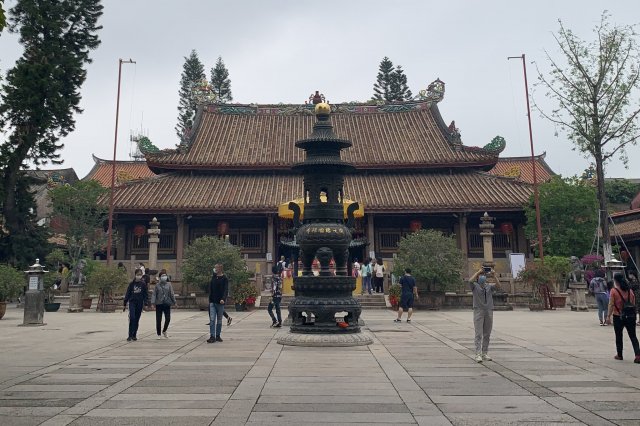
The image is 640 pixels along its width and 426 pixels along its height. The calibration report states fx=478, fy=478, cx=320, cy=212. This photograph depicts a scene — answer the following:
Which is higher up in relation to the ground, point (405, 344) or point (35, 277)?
point (35, 277)

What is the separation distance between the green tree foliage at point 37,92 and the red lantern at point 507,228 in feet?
82.8

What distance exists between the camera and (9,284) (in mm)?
16891

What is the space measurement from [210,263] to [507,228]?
17.8 meters

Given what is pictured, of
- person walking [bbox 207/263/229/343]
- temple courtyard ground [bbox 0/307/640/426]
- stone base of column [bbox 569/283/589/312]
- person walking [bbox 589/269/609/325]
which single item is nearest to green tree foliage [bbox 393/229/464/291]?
stone base of column [bbox 569/283/589/312]

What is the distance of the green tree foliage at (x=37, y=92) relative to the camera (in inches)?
948

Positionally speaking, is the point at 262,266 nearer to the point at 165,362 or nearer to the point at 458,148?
the point at 458,148

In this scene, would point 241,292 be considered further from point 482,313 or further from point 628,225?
point 628,225

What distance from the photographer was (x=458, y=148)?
1237 inches

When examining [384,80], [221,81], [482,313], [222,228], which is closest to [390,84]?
[384,80]

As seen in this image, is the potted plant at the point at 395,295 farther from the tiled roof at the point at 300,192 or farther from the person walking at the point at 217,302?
the person walking at the point at 217,302

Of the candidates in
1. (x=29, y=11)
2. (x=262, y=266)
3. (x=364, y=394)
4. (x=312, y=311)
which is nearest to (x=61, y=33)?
(x=29, y=11)

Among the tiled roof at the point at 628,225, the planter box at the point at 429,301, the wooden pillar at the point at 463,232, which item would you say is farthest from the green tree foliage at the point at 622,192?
the planter box at the point at 429,301

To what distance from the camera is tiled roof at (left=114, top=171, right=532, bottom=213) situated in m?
27.0

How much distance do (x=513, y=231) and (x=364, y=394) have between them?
2517 cm
